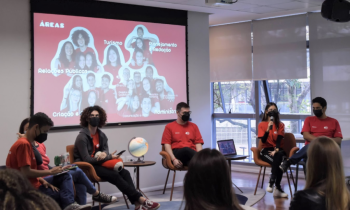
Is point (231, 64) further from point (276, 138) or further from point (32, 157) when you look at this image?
point (32, 157)

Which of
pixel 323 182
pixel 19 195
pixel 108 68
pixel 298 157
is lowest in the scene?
pixel 298 157

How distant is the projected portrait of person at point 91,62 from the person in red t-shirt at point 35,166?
2.02 metres

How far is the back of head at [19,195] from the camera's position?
0.86 metres

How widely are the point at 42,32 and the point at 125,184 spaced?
244 cm

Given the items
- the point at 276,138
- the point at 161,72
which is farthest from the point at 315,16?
the point at 161,72

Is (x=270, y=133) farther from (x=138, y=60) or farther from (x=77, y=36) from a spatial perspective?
(x=77, y=36)

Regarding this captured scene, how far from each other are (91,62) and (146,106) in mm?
1158

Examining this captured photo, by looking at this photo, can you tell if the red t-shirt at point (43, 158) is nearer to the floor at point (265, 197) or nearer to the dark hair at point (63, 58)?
the dark hair at point (63, 58)

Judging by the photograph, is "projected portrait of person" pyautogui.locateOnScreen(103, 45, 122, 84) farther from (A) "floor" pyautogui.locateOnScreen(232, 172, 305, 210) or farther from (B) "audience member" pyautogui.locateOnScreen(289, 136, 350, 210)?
(B) "audience member" pyautogui.locateOnScreen(289, 136, 350, 210)

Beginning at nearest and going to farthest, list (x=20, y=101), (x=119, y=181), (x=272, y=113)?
1. (x=119, y=181)
2. (x=20, y=101)
3. (x=272, y=113)

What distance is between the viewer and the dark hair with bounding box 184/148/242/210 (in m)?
1.51

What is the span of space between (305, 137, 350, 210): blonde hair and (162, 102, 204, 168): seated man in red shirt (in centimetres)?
356

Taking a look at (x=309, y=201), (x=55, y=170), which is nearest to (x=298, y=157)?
(x=55, y=170)

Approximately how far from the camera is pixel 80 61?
5.72 metres
